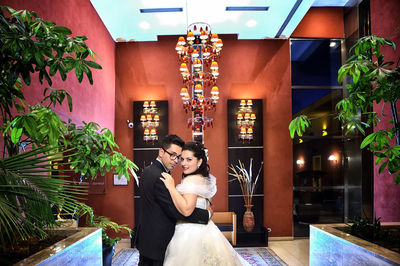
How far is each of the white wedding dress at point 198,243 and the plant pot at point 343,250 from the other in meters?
0.88

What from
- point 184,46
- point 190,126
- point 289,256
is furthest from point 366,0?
point 289,256

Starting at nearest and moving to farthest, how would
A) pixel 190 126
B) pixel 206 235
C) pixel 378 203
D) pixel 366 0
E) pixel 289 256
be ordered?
pixel 206 235, pixel 378 203, pixel 289 256, pixel 366 0, pixel 190 126

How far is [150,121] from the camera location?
6.44m

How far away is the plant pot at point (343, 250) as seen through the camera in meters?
2.27

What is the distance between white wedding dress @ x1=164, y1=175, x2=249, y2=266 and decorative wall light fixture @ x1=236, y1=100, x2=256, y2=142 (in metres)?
3.93

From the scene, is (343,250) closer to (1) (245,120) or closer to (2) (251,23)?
(1) (245,120)

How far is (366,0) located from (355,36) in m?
0.69

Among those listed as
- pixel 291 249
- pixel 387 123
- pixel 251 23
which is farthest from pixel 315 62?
pixel 291 249

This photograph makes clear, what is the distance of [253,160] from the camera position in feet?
21.6

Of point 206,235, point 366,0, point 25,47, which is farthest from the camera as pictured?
point 366,0

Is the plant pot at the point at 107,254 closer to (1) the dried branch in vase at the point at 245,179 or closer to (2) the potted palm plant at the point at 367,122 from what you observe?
(2) the potted palm plant at the point at 367,122

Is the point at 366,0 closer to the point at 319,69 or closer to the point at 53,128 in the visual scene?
the point at 319,69

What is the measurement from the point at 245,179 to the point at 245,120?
119cm

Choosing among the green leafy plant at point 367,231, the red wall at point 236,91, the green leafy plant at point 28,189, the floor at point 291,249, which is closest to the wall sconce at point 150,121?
the red wall at point 236,91
